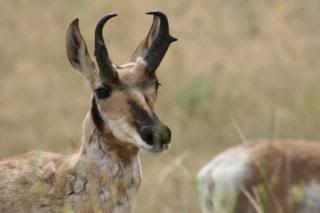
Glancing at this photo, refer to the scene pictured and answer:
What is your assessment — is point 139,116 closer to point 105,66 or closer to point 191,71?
point 105,66

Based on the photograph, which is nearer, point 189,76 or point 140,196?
point 140,196

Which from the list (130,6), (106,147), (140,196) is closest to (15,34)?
(130,6)

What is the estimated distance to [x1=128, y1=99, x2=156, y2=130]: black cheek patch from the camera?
690 centimetres

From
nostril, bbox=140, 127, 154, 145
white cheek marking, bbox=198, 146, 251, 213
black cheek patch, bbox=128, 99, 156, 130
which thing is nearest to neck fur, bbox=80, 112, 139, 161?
black cheek patch, bbox=128, 99, 156, 130

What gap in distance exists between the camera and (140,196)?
12891mm

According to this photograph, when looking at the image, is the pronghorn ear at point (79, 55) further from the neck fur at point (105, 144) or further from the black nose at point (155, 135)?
the black nose at point (155, 135)

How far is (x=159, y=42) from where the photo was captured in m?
7.52

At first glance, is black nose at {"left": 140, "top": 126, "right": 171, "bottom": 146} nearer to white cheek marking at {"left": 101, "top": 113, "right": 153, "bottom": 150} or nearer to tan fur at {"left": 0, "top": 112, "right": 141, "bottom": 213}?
white cheek marking at {"left": 101, "top": 113, "right": 153, "bottom": 150}

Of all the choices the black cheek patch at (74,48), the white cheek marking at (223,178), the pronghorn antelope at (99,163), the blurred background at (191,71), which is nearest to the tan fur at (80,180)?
the pronghorn antelope at (99,163)

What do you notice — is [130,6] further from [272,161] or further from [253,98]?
[272,161]

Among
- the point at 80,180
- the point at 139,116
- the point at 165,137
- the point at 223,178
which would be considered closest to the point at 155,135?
the point at 165,137

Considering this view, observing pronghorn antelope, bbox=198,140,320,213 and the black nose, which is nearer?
the black nose

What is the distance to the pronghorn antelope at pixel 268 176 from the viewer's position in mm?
9336

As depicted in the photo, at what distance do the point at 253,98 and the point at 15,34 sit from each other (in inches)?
129
